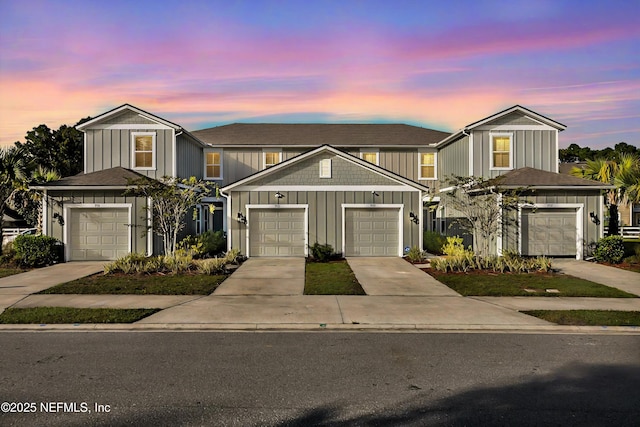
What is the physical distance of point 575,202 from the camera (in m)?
20.2

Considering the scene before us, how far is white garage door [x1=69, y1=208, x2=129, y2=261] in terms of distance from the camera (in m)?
19.8

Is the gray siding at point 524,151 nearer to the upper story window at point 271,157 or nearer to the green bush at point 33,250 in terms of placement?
the upper story window at point 271,157

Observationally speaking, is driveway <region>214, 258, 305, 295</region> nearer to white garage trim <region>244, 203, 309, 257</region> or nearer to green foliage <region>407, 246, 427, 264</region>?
white garage trim <region>244, 203, 309, 257</region>

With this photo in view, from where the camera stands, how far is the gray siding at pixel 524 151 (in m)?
23.3

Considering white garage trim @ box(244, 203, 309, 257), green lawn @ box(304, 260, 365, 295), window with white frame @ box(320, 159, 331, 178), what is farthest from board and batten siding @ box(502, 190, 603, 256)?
white garage trim @ box(244, 203, 309, 257)

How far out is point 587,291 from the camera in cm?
1277

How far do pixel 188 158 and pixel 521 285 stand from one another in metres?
17.9

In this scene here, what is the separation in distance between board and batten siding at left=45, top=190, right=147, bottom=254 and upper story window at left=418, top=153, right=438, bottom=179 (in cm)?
1653

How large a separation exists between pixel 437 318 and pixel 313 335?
2880 millimetres

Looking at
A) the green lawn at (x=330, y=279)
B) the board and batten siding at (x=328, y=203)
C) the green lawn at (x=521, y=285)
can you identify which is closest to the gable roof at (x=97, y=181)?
the board and batten siding at (x=328, y=203)

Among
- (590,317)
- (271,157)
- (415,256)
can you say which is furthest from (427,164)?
(590,317)

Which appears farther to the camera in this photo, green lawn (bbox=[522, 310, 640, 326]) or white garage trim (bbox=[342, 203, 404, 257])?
white garage trim (bbox=[342, 203, 404, 257])

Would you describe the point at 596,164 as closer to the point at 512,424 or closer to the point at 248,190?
the point at 248,190

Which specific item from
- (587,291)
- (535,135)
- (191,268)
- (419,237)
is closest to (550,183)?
(535,135)
